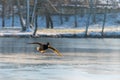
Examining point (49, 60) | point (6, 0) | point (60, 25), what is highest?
point (49, 60)

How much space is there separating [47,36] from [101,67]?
37754 millimetres

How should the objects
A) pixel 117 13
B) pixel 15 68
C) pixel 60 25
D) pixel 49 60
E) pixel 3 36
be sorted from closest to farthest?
1. pixel 15 68
2. pixel 49 60
3. pixel 3 36
4. pixel 60 25
5. pixel 117 13

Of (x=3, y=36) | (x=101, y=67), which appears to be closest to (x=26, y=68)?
(x=101, y=67)

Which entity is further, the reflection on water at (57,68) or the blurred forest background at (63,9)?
the blurred forest background at (63,9)

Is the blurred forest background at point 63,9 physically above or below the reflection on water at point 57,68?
below

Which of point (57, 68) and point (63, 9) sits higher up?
point (57, 68)

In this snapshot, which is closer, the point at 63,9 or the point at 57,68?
the point at 57,68

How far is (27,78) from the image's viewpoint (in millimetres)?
20781

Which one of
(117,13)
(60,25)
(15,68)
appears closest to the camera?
(15,68)

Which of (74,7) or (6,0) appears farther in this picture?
(74,7)

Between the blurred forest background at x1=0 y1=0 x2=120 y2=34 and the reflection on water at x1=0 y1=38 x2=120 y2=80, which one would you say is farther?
the blurred forest background at x1=0 y1=0 x2=120 y2=34

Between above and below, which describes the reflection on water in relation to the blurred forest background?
above

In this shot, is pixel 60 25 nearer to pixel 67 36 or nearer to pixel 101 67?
pixel 67 36

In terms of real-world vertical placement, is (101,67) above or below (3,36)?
above
